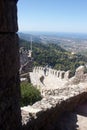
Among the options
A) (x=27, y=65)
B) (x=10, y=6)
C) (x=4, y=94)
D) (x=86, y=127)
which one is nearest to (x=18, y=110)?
(x=4, y=94)

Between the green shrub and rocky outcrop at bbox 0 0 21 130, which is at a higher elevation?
rocky outcrop at bbox 0 0 21 130

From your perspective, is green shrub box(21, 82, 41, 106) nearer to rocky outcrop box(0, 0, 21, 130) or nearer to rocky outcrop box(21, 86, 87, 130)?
rocky outcrop box(21, 86, 87, 130)

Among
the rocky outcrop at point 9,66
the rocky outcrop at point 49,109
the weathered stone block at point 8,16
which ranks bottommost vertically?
the rocky outcrop at point 49,109

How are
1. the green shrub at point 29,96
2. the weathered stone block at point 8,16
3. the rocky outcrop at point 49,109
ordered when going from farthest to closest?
the green shrub at point 29,96 → the rocky outcrop at point 49,109 → the weathered stone block at point 8,16

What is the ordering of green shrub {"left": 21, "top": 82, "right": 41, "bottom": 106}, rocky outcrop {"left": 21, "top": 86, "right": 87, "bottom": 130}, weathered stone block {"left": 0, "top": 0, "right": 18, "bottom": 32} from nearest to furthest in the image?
weathered stone block {"left": 0, "top": 0, "right": 18, "bottom": 32} → rocky outcrop {"left": 21, "top": 86, "right": 87, "bottom": 130} → green shrub {"left": 21, "top": 82, "right": 41, "bottom": 106}

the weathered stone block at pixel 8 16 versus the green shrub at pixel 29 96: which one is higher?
the weathered stone block at pixel 8 16

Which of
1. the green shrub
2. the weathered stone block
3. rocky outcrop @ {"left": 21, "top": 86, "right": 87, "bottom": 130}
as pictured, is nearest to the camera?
the weathered stone block

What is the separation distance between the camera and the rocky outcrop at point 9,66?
3.15 m

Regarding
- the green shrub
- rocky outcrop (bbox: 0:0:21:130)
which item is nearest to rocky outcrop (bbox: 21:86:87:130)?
rocky outcrop (bbox: 0:0:21:130)

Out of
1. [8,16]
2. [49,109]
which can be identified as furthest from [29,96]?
[8,16]

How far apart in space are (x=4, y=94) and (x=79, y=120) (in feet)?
12.0

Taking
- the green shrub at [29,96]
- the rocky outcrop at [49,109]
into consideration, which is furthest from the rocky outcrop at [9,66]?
the green shrub at [29,96]

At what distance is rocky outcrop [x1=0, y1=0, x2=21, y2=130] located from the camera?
3148 millimetres

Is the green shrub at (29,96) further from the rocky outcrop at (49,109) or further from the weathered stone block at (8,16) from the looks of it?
the weathered stone block at (8,16)
